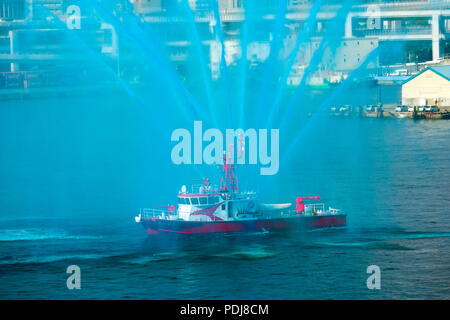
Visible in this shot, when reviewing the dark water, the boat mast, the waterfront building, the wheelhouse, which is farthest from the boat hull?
the waterfront building

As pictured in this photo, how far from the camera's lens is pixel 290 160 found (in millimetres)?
63469

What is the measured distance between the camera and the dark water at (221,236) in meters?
31.2

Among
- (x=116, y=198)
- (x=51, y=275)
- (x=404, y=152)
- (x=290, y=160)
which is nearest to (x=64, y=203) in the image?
(x=116, y=198)

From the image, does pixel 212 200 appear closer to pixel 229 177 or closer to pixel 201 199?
pixel 201 199

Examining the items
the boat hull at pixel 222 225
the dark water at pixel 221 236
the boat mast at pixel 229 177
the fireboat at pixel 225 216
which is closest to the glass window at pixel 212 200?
the fireboat at pixel 225 216

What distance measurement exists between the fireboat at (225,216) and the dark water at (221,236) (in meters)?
0.56

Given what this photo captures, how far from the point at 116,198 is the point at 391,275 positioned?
1991cm

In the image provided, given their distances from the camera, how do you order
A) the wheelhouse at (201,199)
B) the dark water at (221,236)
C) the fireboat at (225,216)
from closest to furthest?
the dark water at (221,236)
the wheelhouse at (201,199)
the fireboat at (225,216)

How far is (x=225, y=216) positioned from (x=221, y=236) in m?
0.82

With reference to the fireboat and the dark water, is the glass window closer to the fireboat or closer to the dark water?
the fireboat

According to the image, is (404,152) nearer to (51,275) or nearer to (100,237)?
(100,237)

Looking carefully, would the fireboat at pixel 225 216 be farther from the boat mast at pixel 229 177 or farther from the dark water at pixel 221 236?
the dark water at pixel 221 236

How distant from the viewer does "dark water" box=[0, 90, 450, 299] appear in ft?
102

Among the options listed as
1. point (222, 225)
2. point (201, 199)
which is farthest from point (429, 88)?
point (201, 199)
